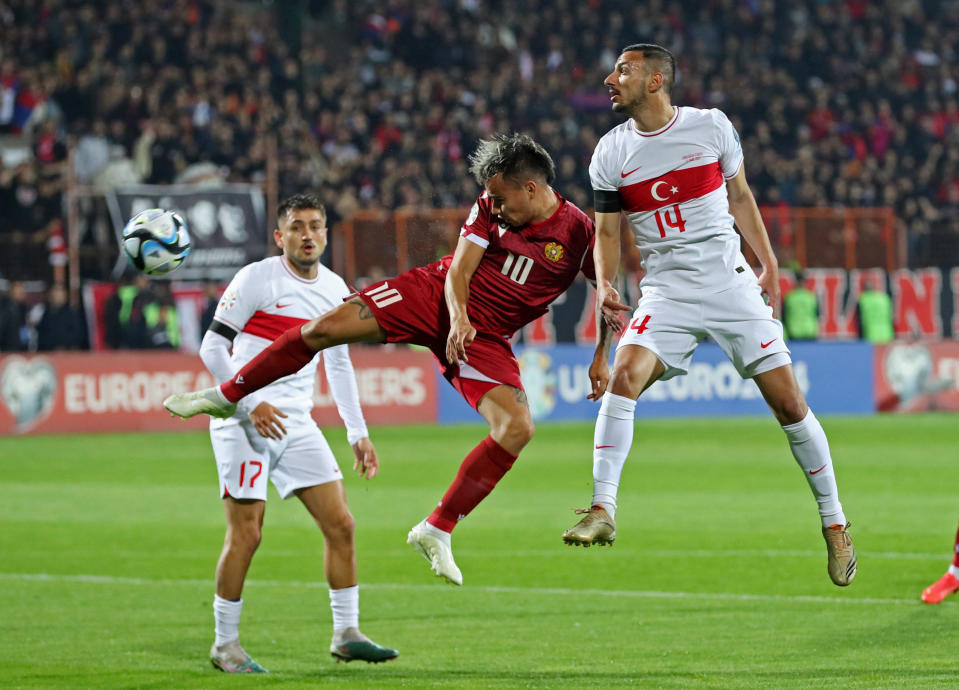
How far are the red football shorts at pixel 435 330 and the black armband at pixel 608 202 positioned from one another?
769 millimetres

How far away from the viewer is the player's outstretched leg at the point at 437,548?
20.2 ft

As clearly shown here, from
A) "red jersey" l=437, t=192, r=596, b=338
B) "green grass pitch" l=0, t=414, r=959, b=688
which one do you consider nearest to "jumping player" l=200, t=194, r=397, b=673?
"green grass pitch" l=0, t=414, r=959, b=688

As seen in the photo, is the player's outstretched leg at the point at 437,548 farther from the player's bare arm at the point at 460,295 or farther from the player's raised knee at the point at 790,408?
the player's raised knee at the point at 790,408

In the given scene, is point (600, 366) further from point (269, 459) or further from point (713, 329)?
point (269, 459)

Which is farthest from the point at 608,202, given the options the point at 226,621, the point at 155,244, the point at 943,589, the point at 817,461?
the point at 943,589

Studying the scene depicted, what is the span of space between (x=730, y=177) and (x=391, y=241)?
15.7m

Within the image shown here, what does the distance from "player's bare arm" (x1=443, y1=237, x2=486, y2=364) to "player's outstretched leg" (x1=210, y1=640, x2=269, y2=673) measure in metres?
1.88

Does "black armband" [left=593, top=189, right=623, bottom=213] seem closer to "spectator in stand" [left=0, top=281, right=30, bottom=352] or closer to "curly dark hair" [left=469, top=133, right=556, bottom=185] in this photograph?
"curly dark hair" [left=469, top=133, right=556, bottom=185]

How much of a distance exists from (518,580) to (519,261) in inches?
151

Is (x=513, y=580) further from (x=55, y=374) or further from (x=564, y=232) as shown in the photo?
(x=55, y=374)

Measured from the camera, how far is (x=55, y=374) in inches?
785

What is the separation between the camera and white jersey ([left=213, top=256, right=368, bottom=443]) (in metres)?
7.27

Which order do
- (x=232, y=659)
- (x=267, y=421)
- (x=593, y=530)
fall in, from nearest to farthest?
(x=593, y=530), (x=267, y=421), (x=232, y=659)

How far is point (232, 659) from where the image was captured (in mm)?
7125
